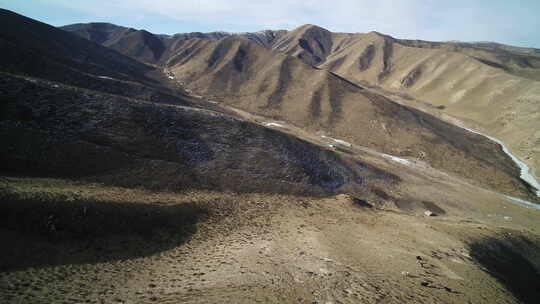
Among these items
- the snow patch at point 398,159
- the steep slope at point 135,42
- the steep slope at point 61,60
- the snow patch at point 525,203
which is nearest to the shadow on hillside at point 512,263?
the snow patch at point 525,203

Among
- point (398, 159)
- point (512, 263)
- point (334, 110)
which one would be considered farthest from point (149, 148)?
point (334, 110)

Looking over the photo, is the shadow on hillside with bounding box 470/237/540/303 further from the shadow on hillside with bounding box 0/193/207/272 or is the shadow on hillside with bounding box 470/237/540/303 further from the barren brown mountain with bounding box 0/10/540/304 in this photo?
the shadow on hillside with bounding box 0/193/207/272

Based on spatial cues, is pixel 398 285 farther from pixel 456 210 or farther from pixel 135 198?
pixel 456 210

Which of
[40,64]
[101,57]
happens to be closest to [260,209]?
[40,64]

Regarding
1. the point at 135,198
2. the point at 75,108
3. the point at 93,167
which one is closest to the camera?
the point at 135,198

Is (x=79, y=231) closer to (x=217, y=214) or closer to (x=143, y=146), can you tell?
(x=217, y=214)

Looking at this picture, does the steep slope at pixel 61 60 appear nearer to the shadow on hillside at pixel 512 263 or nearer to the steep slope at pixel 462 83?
the shadow on hillside at pixel 512 263

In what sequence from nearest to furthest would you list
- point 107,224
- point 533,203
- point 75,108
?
1. point 107,224
2. point 75,108
3. point 533,203
